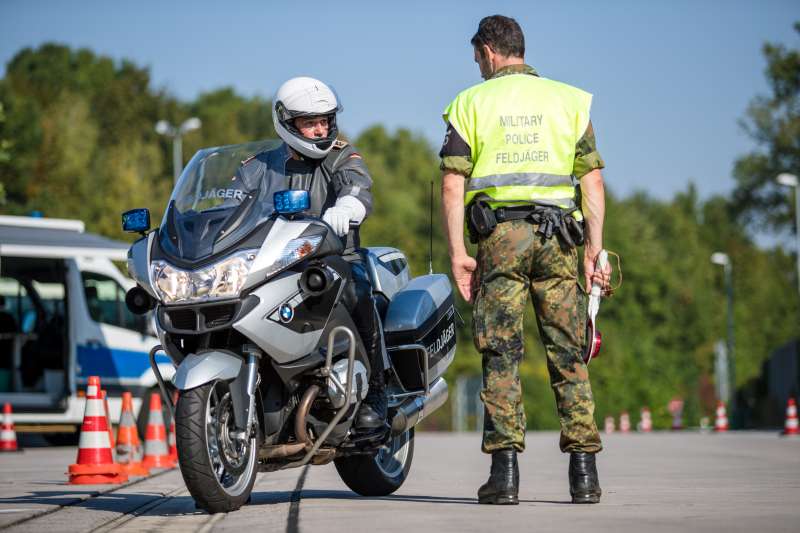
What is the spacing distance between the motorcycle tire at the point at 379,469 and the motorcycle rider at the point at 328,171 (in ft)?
1.92

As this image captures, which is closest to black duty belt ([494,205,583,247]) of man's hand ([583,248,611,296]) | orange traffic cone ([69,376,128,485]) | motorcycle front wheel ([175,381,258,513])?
man's hand ([583,248,611,296])

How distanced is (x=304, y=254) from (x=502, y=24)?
154cm

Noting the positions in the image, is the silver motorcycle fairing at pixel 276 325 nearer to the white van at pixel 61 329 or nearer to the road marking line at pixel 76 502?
the road marking line at pixel 76 502

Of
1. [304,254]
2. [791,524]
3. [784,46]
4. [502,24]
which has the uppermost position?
[784,46]

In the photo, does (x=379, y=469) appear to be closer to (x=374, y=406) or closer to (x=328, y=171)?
(x=374, y=406)

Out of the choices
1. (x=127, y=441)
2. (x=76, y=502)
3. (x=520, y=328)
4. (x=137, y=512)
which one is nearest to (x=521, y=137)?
(x=520, y=328)

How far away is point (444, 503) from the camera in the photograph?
7602 millimetres

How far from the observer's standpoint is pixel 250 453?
691 centimetres

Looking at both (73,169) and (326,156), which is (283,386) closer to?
(326,156)

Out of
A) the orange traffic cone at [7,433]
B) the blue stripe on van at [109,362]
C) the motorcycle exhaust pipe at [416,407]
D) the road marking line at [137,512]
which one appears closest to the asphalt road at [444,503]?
the road marking line at [137,512]

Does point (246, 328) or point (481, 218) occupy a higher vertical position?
point (481, 218)

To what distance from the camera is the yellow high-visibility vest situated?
722 centimetres

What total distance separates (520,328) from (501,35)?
1448mm

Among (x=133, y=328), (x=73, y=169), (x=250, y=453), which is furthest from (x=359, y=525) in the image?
(x=73, y=169)
